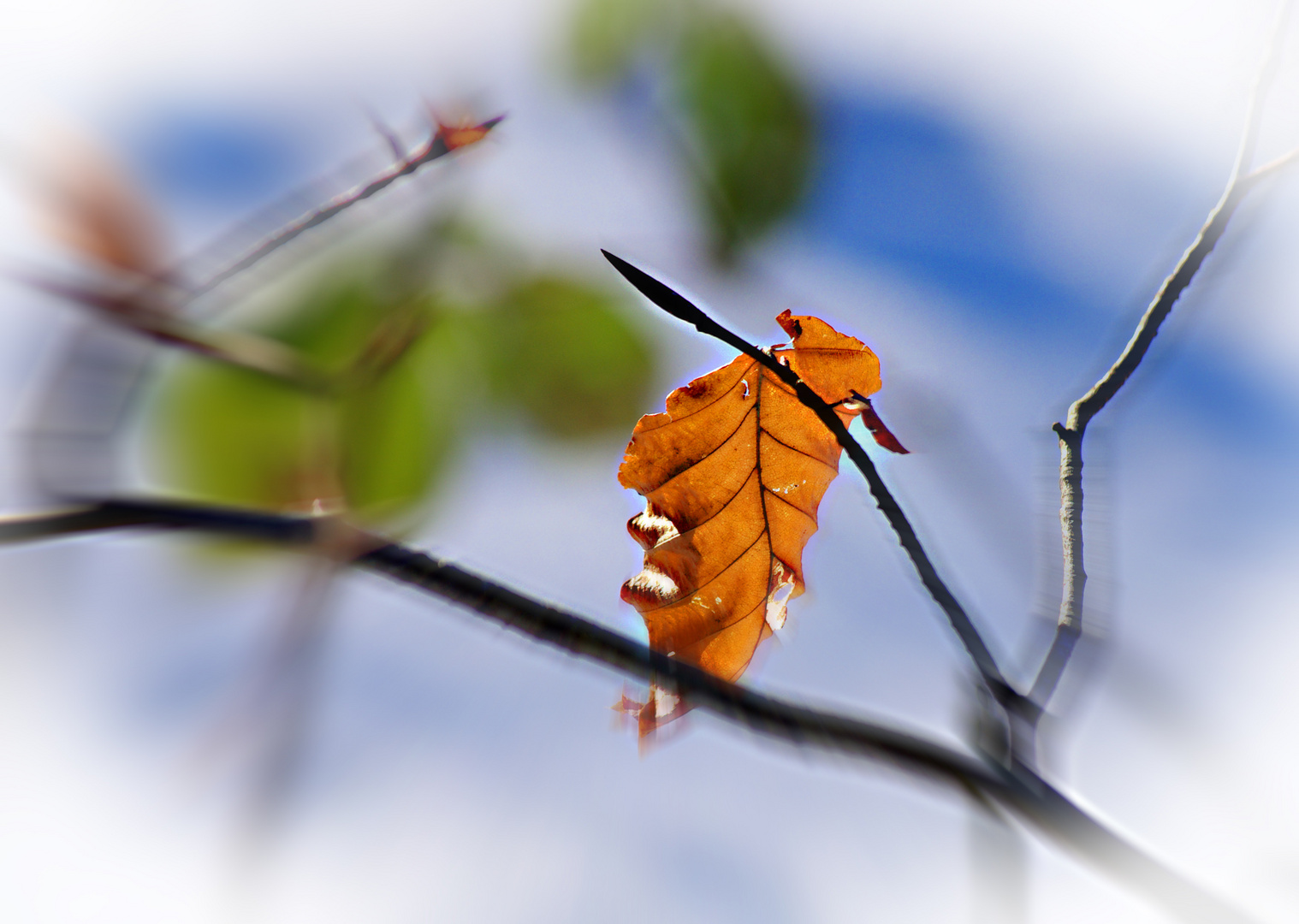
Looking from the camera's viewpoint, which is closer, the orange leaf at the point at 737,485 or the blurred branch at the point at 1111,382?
the blurred branch at the point at 1111,382

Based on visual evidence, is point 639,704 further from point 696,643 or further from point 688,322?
point 688,322

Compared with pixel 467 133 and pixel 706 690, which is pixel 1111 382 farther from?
pixel 467 133

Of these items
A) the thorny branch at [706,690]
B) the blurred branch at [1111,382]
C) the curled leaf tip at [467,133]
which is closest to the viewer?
the thorny branch at [706,690]

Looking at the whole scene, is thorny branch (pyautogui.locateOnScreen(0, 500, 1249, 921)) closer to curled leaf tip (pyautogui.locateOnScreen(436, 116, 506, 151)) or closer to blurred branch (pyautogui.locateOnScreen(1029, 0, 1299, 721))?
blurred branch (pyautogui.locateOnScreen(1029, 0, 1299, 721))

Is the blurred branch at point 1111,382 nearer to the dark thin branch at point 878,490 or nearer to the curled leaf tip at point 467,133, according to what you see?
the dark thin branch at point 878,490

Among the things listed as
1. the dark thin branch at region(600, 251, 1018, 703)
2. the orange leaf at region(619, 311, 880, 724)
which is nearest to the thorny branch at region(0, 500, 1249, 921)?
the dark thin branch at region(600, 251, 1018, 703)

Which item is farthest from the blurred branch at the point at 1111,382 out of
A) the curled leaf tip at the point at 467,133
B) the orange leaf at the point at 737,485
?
the curled leaf tip at the point at 467,133
